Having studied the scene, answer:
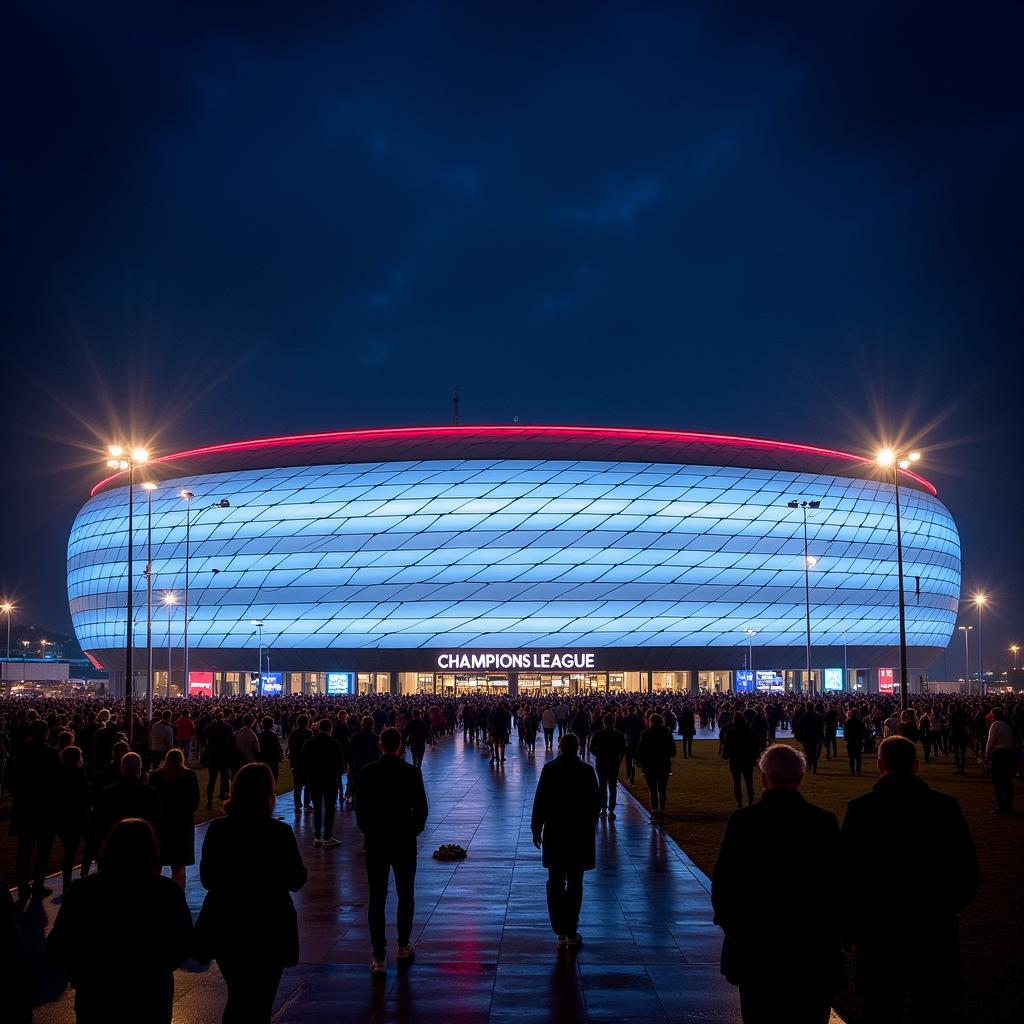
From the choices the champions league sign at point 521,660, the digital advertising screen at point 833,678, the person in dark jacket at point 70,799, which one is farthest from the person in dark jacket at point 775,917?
the digital advertising screen at point 833,678

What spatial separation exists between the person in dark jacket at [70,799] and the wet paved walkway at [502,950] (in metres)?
1.08

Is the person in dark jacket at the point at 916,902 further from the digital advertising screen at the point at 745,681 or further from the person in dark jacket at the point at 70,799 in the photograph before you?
the digital advertising screen at the point at 745,681

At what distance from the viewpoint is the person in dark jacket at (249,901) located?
602 centimetres

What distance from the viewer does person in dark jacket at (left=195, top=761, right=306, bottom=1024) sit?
19.7 feet

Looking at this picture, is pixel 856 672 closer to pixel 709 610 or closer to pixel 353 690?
pixel 709 610

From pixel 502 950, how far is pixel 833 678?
265 feet

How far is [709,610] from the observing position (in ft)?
271

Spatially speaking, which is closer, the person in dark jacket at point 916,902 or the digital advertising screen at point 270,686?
the person in dark jacket at point 916,902

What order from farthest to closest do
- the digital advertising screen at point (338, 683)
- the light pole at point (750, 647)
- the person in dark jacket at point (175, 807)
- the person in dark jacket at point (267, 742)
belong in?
1. the light pole at point (750, 647)
2. the digital advertising screen at point (338, 683)
3. the person in dark jacket at point (267, 742)
4. the person in dark jacket at point (175, 807)

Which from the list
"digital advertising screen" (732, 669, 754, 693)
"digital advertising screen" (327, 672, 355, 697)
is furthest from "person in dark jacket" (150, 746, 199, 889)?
"digital advertising screen" (327, 672, 355, 697)

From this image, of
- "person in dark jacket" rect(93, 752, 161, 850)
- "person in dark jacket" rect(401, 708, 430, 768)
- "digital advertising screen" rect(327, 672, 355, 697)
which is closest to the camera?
"person in dark jacket" rect(93, 752, 161, 850)

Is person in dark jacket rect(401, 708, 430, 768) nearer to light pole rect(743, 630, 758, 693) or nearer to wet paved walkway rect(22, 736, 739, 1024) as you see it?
wet paved walkway rect(22, 736, 739, 1024)

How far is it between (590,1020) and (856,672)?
9030 centimetres

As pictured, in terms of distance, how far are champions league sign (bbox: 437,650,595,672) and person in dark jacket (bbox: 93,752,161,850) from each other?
232 ft
